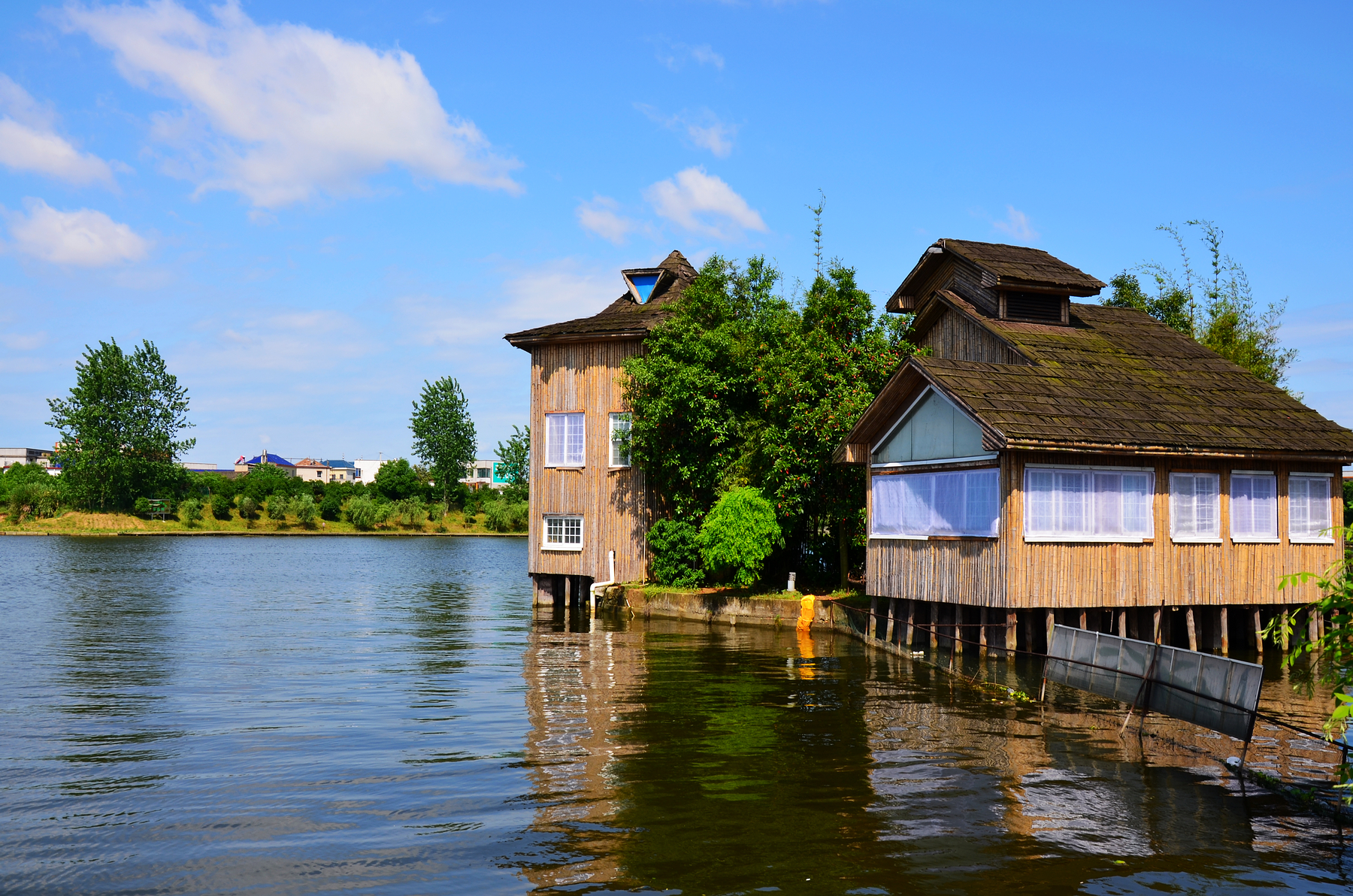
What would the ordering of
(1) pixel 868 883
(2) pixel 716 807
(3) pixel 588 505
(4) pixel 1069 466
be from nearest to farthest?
(1) pixel 868 883 → (2) pixel 716 807 → (4) pixel 1069 466 → (3) pixel 588 505

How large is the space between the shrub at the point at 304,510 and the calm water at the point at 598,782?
9155 centimetres

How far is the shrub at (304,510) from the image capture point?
381 feet

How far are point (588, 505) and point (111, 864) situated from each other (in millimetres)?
26271

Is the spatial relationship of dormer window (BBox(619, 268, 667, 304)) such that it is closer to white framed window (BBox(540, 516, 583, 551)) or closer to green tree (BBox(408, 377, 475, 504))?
white framed window (BBox(540, 516, 583, 551))

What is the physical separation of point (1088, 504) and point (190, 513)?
4145 inches

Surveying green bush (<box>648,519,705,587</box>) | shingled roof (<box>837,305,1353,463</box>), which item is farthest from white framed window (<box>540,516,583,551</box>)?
shingled roof (<box>837,305,1353,463</box>)

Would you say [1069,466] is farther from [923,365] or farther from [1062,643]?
[1062,643]

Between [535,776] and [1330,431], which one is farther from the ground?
[1330,431]

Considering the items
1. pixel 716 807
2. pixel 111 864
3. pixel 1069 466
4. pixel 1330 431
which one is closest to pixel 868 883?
pixel 716 807

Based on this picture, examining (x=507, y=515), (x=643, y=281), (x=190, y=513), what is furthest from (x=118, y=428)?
(x=643, y=281)

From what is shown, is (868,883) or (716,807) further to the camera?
(716,807)

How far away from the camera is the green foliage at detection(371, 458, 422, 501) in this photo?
417 feet

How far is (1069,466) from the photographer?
22.7 metres

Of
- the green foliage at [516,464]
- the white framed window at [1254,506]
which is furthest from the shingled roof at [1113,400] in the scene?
the green foliage at [516,464]
